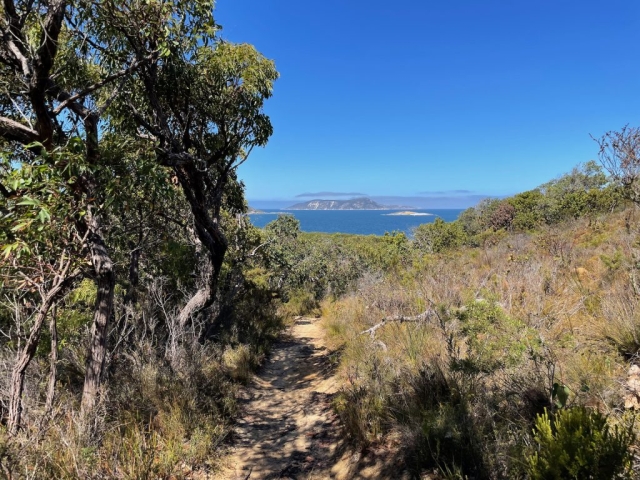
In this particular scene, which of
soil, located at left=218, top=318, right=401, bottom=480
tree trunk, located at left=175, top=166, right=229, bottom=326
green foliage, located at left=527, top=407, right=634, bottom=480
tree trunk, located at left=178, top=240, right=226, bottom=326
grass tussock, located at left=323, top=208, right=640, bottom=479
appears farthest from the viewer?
tree trunk, located at left=178, top=240, right=226, bottom=326

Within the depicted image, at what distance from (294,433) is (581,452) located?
12.1ft

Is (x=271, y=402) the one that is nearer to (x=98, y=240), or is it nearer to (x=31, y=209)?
(x=98, y=240)

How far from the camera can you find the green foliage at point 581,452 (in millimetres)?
1813

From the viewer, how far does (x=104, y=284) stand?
12.1ft

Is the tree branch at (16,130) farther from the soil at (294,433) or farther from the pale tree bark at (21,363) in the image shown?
the soil at (294,433)

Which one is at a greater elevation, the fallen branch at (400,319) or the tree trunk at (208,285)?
the tree trunk at (208,285)

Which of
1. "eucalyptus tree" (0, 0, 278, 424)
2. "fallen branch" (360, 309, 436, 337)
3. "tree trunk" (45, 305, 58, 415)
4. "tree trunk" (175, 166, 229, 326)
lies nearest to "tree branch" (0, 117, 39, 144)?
"eucalyptus tree" (0, 0, 278, 424)

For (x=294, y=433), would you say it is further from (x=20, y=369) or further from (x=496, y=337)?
(x=20, y=369)

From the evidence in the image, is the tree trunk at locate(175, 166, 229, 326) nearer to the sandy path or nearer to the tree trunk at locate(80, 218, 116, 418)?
the sandy path

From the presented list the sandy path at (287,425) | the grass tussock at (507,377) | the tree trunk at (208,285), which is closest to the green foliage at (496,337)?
the grass tussock at (507,377)

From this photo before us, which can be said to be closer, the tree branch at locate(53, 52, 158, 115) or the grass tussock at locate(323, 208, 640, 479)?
the grass tussock at locate(323, 208, 640, 479)

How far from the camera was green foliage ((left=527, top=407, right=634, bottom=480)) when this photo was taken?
1813 mm

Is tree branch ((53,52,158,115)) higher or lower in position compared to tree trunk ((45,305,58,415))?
higher

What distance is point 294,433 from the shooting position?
15.5 ft
